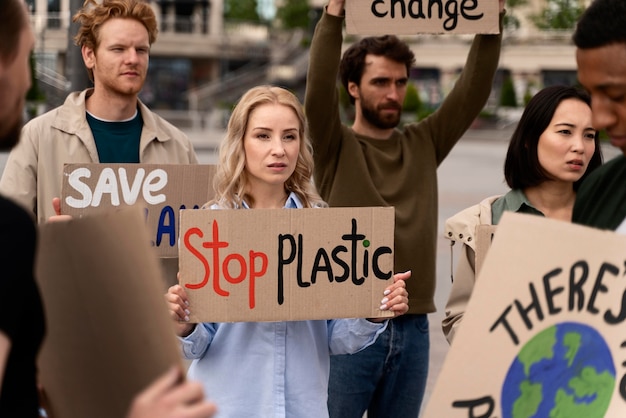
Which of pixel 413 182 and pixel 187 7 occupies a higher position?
pixel 187 7

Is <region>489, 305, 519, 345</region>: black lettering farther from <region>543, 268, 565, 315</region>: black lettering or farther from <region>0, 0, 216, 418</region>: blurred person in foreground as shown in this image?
<region>0, 0, 216, 418</region>: blurred person in foreground

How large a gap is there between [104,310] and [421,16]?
235cm

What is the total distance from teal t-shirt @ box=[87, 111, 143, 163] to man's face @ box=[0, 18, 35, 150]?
2187mm

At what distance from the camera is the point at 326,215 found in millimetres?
3004

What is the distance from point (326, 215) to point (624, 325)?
107 cm

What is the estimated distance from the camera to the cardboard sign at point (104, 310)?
173cm

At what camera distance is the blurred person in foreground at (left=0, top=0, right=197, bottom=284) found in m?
3.81

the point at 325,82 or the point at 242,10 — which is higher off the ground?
the point at 242,10

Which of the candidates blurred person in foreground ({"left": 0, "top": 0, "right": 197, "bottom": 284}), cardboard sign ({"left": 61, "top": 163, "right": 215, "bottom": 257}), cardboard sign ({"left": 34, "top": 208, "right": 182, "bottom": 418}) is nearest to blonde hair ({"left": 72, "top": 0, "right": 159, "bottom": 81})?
blurred person in foreground ({"left": 0, "top": 0, "right": 197, "bottom": 284})

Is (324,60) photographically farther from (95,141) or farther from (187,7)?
(187,7)

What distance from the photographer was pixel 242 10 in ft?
219

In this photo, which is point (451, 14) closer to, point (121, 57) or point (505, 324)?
point (121, 57)

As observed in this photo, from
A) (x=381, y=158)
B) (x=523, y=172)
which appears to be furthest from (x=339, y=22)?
(x=523, y=172)

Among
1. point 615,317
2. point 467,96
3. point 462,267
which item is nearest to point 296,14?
point 467,96
